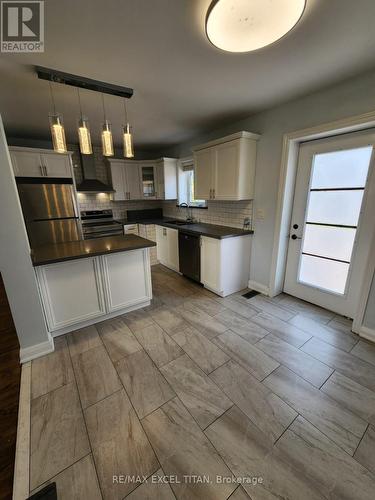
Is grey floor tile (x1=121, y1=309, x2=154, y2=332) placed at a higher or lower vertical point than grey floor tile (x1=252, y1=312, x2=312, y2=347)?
lower

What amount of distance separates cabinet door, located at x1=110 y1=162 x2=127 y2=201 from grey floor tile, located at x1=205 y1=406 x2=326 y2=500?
13.8 feet

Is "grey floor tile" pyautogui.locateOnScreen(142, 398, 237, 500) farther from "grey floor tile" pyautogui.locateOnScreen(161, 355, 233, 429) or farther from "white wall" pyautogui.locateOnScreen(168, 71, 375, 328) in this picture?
"white wall" pyautogui.locateOnScreen(168, 71, 375, 328)

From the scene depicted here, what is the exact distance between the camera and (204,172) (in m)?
3.27

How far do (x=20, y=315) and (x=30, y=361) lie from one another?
0.46 meters

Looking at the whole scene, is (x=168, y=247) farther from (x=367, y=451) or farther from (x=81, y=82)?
(x=367, y=451)

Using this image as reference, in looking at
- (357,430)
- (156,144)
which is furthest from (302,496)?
(156,144)

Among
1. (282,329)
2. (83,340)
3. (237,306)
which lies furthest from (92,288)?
(282,329)

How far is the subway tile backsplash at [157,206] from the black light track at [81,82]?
6.78 ft

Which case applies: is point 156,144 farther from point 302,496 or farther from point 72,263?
point 302,496

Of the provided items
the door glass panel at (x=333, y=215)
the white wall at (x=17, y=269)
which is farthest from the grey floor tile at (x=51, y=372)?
the door glass panel at (x=333, y=215)

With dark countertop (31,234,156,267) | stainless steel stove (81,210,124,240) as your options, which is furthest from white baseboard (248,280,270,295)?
stainless steel stove (81,210,124,240)

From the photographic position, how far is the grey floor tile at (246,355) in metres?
1.80

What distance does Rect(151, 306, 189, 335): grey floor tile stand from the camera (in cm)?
237

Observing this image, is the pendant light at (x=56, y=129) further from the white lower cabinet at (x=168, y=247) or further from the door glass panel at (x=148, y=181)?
the door glass panel at (x=148, y=181)
